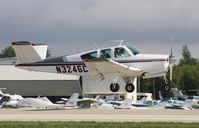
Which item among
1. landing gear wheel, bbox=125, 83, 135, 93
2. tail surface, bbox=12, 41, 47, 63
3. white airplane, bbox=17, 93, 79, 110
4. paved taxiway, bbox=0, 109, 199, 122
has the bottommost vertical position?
paved taxiway, bbox=0, 109, 199, 122

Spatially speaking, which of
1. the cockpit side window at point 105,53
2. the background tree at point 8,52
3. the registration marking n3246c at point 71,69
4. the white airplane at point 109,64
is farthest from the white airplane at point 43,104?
the background tree at point 8,52

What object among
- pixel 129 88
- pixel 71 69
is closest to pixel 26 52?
pixel 71 69

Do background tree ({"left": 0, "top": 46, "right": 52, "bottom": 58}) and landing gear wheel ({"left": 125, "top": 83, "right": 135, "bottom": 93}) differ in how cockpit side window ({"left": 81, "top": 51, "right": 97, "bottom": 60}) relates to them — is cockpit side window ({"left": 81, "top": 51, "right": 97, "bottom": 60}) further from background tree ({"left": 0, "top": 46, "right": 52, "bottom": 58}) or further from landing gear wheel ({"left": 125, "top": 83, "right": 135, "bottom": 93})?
background tree ({"left": 0, "top": 46, "right": 52, "bottom": 58})

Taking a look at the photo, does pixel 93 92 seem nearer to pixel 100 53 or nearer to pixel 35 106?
pixel 35 106

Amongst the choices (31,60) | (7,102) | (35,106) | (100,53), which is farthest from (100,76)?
(7,102)

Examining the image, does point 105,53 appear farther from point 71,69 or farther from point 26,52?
point 26,52

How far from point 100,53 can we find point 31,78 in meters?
53.1

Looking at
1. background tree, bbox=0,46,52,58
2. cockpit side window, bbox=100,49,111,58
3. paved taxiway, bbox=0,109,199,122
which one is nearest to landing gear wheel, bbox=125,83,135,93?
paved taxiway, bbox=0,109,199,122

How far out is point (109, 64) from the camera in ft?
121

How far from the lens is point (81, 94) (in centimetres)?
8712

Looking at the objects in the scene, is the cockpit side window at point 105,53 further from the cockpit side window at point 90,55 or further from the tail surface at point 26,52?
the tail surface at point 26,52

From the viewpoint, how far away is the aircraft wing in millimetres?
36688

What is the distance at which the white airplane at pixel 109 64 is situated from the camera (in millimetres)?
37156

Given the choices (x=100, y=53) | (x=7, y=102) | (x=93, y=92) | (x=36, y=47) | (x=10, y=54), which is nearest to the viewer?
(x=100, y=53)
